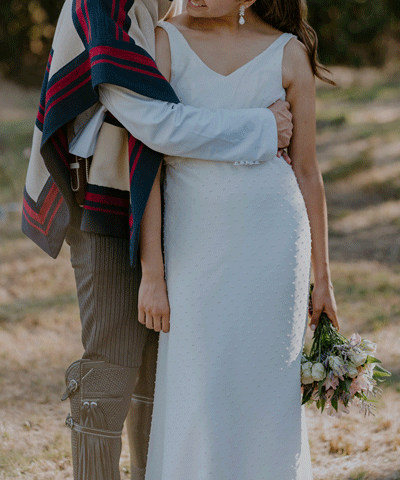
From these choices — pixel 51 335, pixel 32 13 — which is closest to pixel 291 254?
pixel 51 335

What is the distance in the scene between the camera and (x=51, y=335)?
176 inches

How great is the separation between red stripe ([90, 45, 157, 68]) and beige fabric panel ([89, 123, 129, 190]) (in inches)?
7.9

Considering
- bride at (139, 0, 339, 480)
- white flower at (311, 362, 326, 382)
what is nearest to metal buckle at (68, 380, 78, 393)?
bride at (139, 0, 339, 480)

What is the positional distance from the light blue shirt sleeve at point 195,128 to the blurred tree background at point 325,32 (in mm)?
14502

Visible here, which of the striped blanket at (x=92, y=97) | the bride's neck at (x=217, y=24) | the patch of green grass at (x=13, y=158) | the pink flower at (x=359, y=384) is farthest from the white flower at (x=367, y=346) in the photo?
the patch of green grass at (x=13, y=158)

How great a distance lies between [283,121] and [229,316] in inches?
23.3

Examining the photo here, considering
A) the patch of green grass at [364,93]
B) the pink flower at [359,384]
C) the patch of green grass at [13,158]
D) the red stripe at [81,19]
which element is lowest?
the patch of green grass at [13,158]

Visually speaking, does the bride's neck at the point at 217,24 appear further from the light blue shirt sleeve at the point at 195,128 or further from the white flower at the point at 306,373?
the white flower at the point at 306,373

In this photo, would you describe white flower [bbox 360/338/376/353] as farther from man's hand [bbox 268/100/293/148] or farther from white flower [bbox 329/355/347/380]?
man's hand [bbox 268/100/293/148]

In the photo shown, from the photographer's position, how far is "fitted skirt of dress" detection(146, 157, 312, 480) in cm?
182

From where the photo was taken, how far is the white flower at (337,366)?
78.1 inches

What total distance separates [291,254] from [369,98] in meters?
12.0

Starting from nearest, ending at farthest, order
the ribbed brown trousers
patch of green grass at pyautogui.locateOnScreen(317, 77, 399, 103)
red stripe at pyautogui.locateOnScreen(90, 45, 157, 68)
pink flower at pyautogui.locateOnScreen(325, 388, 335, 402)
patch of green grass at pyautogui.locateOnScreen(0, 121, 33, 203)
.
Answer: red stripe at pyautogui.locateOnScreen(90, 45, 157, 68), the ribbed brown trousers, pink flower at pyautogui.locateOnScreen(325, 388, 335, 402), patch of green grass at pyautogui.locateOnScreen(0, 121, 33, 203), patch of green grass at pyautogui.locateOnScreen(317, 77, 399, 103)

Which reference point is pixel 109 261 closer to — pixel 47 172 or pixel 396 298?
pixel 47 172
